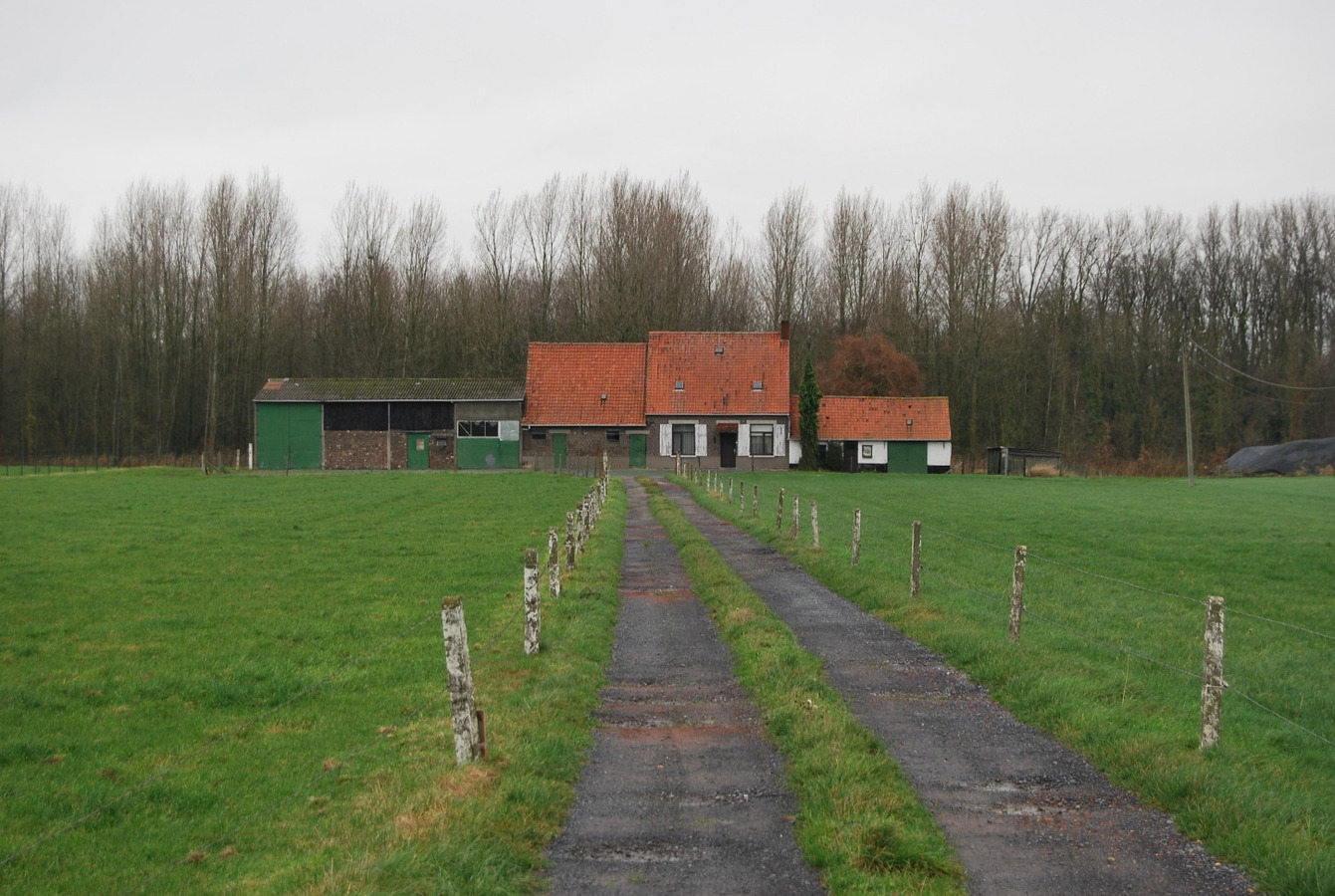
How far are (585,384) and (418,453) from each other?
1041 centimetres

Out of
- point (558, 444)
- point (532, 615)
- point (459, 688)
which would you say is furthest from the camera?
point (558, 444)

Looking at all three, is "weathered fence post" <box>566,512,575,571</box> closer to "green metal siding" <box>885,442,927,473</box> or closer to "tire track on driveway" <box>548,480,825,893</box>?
"tire track on driveway" <box>548,480,825,893</box>

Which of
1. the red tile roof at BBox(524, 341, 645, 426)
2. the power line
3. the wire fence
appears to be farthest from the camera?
the power line

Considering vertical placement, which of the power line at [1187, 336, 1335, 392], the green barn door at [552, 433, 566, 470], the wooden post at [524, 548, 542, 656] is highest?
the power line at [1187, 336, 1335, 392]

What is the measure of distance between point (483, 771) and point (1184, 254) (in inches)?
3162

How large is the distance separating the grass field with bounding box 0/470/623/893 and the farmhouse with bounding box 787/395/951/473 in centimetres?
4288

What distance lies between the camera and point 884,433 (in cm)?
6369

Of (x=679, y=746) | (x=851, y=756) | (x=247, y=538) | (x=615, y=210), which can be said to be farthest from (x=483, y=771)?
(x=615, y=210)

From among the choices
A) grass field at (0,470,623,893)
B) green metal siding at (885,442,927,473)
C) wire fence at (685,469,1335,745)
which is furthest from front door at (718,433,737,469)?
grass field at (0,470,623,893)

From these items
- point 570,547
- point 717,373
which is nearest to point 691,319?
point 717,373

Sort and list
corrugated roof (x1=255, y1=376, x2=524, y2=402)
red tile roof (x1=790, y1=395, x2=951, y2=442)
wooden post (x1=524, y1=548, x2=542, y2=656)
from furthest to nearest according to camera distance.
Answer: red tile roof (x1=790, y1=395, x2=951, y2=442) < corrugated roof (x1=255, y1=376, x2=524, y2=402) < wooden post (x1=524, y1=548, x2=542, y2=656)

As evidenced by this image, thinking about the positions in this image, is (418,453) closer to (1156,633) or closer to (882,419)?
(882,419)

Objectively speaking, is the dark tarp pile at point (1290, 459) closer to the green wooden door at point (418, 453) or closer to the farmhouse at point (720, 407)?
the farmhouse at point (720, 407)

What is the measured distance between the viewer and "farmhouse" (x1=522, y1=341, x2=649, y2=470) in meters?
60.6
